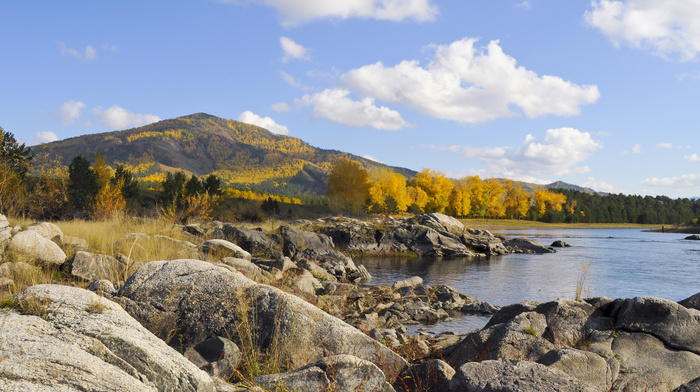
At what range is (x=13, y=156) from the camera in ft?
73.4

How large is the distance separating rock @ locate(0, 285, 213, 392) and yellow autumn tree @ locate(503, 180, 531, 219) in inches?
4370

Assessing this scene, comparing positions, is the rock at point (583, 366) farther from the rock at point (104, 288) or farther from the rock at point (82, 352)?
the rock at point (104, 288)

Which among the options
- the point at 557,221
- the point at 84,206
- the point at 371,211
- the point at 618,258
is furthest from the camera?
the point at 557,221

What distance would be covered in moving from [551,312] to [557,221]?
370 ft

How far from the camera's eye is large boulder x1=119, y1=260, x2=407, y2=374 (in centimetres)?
599

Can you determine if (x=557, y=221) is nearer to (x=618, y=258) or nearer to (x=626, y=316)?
(x=618, y=258)

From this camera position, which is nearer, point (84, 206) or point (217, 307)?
point (217, 307)

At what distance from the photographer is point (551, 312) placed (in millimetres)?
7500

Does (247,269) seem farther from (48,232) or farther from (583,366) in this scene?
(583,366)

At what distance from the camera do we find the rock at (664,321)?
690 cm

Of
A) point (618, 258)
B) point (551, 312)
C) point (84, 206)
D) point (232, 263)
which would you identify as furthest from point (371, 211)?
point (551, 312)

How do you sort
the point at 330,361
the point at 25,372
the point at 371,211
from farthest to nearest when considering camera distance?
the point at 371,211 → the point at 330,361 → the point at 25,372

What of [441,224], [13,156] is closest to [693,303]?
[13,156]

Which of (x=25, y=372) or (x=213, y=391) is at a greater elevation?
(x=25, y=372)
